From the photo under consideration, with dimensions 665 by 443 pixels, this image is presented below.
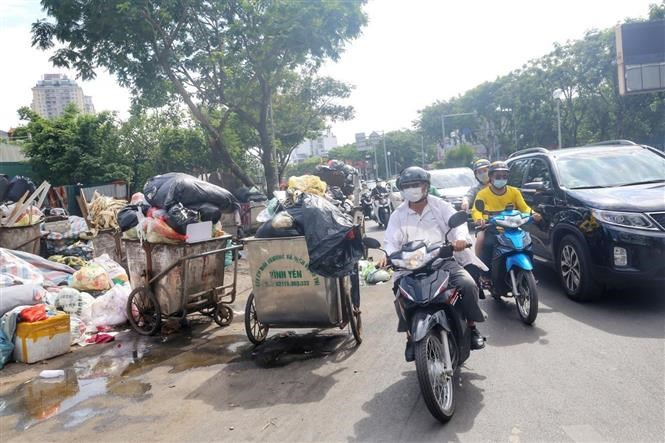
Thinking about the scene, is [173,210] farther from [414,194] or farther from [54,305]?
[414,194]

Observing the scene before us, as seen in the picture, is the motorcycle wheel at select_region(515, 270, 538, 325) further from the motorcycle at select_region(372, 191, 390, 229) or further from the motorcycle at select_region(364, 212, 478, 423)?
the motorcycle at select_region(372, 191, 390, 229)

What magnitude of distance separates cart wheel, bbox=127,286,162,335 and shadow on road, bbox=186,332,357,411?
140cm

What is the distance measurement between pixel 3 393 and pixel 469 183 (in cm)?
1194

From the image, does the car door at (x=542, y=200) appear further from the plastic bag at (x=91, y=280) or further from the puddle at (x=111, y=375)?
the plastic bag at (x=91, y=280)

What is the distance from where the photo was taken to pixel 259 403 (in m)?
4.17

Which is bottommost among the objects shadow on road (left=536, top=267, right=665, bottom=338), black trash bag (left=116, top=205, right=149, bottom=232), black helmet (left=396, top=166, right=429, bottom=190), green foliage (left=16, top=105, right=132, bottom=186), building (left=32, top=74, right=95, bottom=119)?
shadow on road (left=536, top=267, right=665, bottom=338)

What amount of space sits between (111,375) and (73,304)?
2079 mm

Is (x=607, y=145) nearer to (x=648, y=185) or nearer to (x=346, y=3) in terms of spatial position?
(x=648, y=185)

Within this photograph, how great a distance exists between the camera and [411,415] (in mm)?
3713

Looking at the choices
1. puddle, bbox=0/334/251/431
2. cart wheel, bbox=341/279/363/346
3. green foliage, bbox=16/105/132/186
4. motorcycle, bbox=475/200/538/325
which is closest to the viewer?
puddle, bbox=0/334/251/431

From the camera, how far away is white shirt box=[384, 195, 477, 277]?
4.32 metres

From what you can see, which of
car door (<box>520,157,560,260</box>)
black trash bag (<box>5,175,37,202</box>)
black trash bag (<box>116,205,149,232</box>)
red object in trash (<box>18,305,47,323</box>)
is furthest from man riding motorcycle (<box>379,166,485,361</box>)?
black trash bag (<box>5,175,37,202</box>)

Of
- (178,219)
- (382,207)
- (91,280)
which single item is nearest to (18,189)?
(91,280)

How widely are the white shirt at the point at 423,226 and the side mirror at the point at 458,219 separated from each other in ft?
1.04
